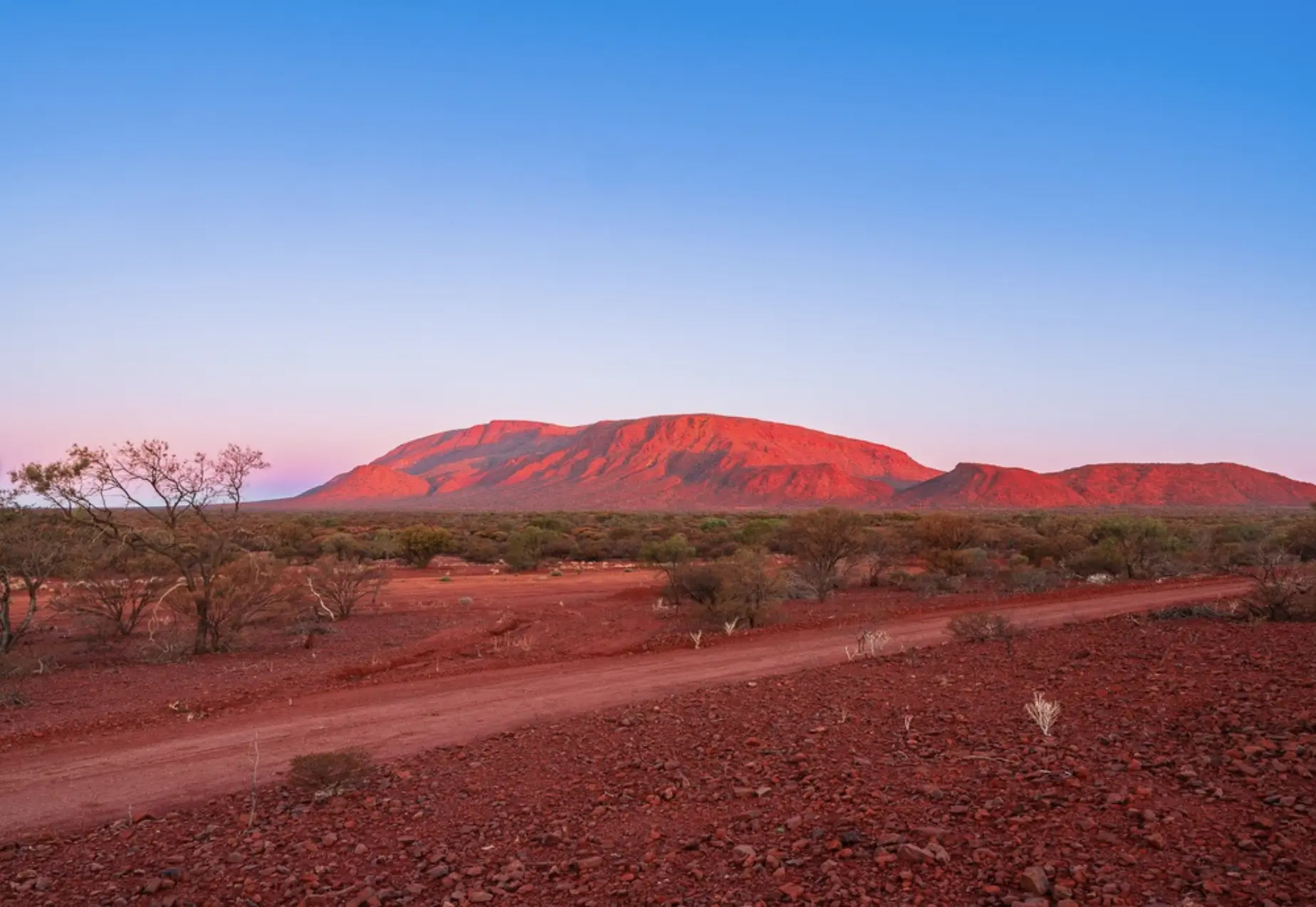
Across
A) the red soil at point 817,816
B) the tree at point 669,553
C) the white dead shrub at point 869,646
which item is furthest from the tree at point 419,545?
the red soil at point 817,816

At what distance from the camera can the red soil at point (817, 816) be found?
454 centimetres

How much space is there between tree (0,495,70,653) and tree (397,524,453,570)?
Answer: 21241 millimetres

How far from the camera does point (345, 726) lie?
408 inches

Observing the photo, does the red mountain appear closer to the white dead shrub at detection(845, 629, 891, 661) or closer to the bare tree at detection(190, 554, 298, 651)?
the bare tree at detection(190, 554, 298, 651)

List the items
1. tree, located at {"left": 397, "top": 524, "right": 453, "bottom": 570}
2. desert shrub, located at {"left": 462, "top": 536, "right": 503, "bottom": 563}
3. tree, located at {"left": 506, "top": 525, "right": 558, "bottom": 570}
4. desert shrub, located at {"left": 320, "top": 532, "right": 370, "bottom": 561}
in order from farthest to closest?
desert shrub, located at {"left": 462, "top": 536, "right": 503, "bottom": 563} < tree, located at {"left": 397, "top": 524, "right": 453, "bottom": 570} < desert shrub, located at {"left": 320, "top": 532, "right": 370, "bottom": 561} < tree, located at {"left": 506, "top": 525, "right": 558, "bottom": 570}

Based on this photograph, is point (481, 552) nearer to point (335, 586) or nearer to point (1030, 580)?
point (335, 586)

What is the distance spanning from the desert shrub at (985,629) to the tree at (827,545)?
11.4 meters

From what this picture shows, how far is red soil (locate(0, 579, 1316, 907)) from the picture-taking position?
179 inches

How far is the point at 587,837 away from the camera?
19.2ft

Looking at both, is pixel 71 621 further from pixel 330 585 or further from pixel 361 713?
pixel 361 713

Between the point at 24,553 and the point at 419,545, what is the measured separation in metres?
22.7

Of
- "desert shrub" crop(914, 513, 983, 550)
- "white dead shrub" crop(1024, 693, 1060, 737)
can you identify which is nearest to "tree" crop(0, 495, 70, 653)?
"white dead shrub" crop(1024, 693, 1060, 737)

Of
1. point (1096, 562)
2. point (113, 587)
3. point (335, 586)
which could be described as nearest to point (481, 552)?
point (335, 586)

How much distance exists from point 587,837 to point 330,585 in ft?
59.0
